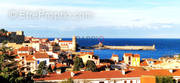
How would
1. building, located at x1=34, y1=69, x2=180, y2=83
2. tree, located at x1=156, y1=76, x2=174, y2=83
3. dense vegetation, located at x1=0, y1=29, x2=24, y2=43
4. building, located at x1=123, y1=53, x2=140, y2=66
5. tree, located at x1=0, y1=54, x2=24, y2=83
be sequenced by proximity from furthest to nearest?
dense vegetation, located at x1=0, y1=29, x2=24, y2=43 → building, located at x1=123, y1=53, x2=140, y2=66 → building, located at x1=34, y1=69, x2=180, y2=83 → tree, located at x1=156, y1=76, x2=174, y2=83 → tree, located at x1=0, y1=54, x2=24, y2=83

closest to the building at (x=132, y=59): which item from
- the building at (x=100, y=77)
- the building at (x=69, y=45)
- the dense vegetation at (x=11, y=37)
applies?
the building at (x=100, y=77)

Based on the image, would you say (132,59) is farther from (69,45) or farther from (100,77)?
(69,45)

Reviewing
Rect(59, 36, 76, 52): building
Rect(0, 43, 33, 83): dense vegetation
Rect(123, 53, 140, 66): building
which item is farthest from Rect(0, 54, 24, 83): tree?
Rect(59, 36, 76, 52): building

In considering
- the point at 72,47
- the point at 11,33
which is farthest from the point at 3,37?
the point at 72,47

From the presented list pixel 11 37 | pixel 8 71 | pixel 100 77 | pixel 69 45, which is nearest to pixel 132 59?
pixel 100 77

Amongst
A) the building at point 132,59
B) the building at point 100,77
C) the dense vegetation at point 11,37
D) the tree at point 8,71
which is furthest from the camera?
the dense vegetation at point 11,37

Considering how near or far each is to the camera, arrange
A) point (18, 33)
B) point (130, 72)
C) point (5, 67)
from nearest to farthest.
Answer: point (5, 67)
point (130, 72)
point (18, 33)

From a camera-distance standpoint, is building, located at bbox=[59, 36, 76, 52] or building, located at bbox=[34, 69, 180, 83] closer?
building, located at bbox=[34, 69, 180, 83]

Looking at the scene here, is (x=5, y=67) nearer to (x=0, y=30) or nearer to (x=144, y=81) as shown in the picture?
(x=144, y=81)

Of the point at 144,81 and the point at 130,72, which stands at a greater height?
the point at 144,81

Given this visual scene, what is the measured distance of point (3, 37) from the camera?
114 meters

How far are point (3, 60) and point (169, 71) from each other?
809 inches

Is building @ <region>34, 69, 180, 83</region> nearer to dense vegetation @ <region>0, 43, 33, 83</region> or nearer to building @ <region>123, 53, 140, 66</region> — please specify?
dense vegetation @ <region>0, 43, 33, 83</region>

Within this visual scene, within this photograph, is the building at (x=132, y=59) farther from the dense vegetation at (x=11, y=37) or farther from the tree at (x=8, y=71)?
the dense vegetation at (x=11, y=37)
